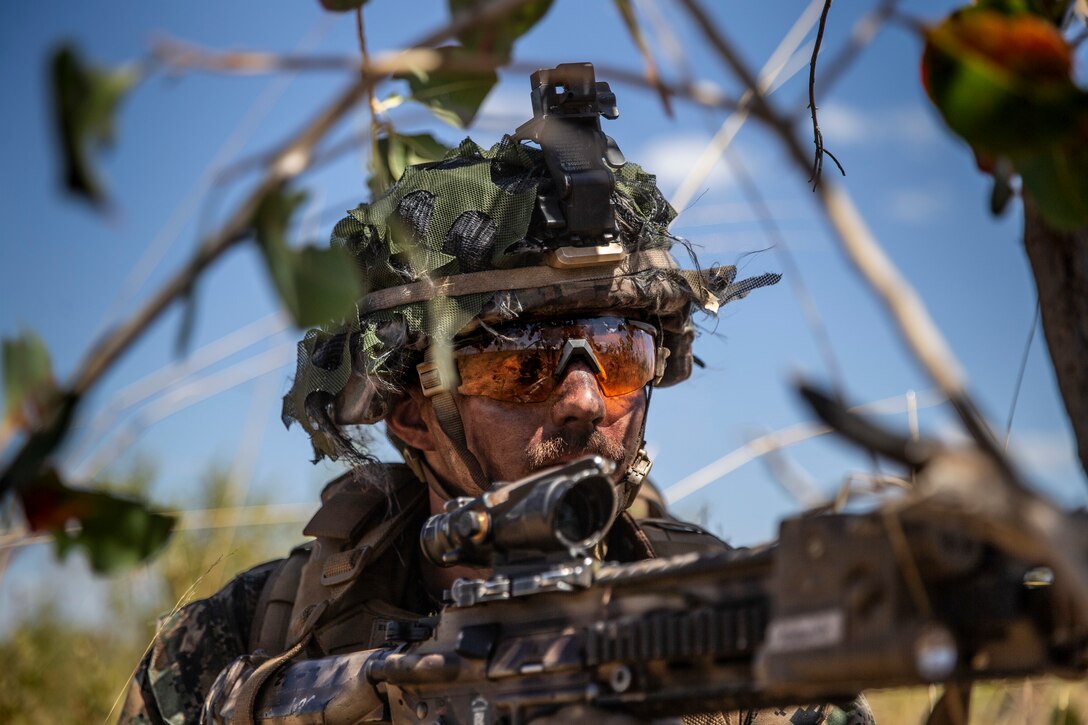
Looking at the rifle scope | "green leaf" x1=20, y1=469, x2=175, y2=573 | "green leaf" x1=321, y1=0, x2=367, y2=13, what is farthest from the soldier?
"green leaf" x1=20, y1=469, x2=175, y2=573

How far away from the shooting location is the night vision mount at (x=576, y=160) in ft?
11.6

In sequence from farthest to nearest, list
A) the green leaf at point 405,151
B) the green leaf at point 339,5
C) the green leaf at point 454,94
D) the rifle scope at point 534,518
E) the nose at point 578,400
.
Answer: the green leaf at point 405,151, the nose at point 578,400, the green leaf at point 454,94, the rifle scope at point 534,518, the green leaf at point 339,5

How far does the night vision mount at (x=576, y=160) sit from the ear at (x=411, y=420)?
0.71 metres

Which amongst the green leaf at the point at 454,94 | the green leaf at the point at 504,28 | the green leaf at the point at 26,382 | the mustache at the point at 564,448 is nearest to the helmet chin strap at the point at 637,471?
the mustache at the point at 564,448

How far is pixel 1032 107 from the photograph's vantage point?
1272 mm

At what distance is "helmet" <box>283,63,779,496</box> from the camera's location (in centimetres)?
356

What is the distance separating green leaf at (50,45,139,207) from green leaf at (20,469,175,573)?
382mm

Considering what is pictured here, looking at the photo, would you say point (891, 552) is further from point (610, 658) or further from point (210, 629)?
point (210, 629)

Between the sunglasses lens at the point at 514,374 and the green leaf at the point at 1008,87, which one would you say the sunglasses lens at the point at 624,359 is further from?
the green leaf at the point at 1008,87

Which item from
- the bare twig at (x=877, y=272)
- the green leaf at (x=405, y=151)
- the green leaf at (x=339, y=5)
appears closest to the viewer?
the bare twig at (x=877, y=272)

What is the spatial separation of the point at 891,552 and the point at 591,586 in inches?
31.3

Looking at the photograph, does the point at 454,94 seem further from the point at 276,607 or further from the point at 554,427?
the point at 276,607

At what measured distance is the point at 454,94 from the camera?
268cm

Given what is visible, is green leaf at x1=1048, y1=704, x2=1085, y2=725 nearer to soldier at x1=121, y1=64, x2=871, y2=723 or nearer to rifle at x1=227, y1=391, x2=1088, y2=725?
rifle at x1=227, y1=391, x2=1088, y2=725
